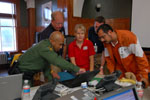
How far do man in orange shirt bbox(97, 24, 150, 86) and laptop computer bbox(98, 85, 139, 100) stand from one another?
68 cm

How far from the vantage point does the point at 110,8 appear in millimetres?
4883

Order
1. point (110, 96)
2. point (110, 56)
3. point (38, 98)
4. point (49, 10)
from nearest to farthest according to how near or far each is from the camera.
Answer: point (110, 96) → point (38, 98) → point (110, 56) → point (49, 10)

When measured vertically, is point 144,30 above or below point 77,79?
above

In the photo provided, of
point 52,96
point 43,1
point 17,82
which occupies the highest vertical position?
point 43,1

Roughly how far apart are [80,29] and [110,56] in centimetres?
54

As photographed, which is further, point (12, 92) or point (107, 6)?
point (107, 6)

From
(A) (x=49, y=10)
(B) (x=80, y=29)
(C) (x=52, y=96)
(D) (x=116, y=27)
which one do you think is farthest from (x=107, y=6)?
(C) (x=52, y=96)

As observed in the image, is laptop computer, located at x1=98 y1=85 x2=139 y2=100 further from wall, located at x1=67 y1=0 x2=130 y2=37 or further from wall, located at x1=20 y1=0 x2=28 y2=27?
wall, located at x1=20 y1=0 x2=28 y2=27

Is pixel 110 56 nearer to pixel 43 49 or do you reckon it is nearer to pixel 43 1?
pixel 43 49

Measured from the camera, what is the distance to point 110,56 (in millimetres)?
1842

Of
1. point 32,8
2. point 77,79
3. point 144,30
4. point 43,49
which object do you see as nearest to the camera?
point 77,79

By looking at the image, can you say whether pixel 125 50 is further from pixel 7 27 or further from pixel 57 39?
pixel 7 27

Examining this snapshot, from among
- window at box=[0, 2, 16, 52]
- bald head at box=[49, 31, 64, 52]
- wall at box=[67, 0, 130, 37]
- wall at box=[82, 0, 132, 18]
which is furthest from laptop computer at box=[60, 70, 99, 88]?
window at box=[0, 2, 16, 52]

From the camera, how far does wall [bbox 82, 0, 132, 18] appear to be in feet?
14.6
